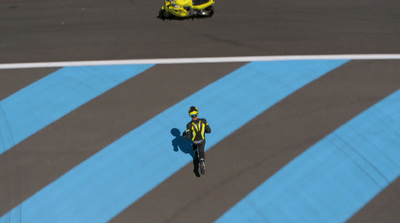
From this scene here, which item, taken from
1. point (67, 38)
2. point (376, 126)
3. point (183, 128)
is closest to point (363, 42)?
point (376, 126)

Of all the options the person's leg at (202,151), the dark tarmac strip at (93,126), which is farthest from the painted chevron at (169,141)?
the person's leg at (202,151)

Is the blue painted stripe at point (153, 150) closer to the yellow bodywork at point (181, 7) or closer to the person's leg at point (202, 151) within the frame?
the person's leg at point (202, 151)

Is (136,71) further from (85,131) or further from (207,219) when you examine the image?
(207,219)

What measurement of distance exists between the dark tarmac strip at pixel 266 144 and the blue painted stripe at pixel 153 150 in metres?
0.32

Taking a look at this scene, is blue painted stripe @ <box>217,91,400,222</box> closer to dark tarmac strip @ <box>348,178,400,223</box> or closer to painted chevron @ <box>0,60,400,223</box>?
painted chevron @ <box>0,60,400,223</box>

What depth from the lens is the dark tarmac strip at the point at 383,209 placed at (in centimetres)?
826

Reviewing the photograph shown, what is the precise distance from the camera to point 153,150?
10.1 m

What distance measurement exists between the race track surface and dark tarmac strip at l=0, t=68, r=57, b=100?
2.2 inches

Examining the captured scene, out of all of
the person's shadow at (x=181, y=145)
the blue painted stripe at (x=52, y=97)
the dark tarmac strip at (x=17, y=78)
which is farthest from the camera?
the dark tarmac strip at (x=17, y=78)

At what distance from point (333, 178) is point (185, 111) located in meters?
4.45

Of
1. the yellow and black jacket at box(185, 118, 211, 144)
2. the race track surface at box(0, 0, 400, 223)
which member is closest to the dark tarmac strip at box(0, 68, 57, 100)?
the race track surface at box(0, 0, 400, 223)

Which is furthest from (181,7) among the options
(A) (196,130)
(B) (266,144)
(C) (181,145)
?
(A) (196,130)

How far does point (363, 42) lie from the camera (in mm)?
13648

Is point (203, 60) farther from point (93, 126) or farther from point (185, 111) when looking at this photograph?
point (93, 126)
